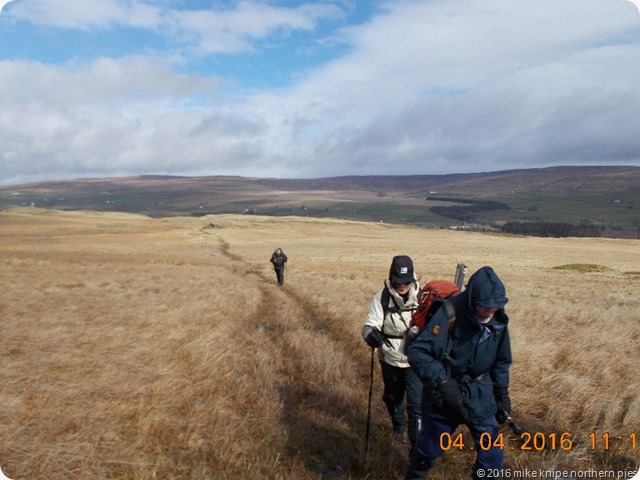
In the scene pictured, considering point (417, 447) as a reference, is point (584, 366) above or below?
below

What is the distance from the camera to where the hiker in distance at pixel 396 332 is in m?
5.53

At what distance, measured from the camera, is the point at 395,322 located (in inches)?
223

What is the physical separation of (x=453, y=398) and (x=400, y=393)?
6.51ft

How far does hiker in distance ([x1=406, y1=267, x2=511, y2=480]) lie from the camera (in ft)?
13.0

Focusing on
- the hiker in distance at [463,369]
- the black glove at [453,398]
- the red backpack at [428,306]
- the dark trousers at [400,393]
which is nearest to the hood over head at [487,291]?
the hiker in distance at [463,369]

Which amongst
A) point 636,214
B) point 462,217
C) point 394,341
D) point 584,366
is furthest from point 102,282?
point 636,214

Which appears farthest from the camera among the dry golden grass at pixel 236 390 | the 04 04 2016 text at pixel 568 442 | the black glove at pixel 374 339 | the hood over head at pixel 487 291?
the black glove at pixel 374 339

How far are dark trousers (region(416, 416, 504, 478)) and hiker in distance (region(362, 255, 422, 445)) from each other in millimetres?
1374

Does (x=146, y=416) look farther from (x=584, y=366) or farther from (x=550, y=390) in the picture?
(x=584, y=366)

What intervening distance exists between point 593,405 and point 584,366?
220cm

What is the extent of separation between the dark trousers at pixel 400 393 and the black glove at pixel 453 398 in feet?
5.13

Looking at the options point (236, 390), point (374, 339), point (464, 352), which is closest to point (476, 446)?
point (464, 352)

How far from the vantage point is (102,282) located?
18547 mm

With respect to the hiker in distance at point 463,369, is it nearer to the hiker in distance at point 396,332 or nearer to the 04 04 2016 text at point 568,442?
the 04 04 2016 text at point 568,442
